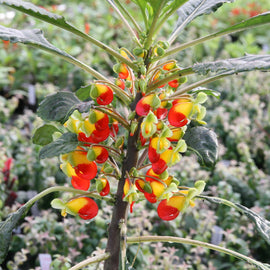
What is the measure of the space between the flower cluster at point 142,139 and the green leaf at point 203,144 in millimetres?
45

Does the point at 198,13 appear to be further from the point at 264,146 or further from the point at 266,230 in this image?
the point at 264,146

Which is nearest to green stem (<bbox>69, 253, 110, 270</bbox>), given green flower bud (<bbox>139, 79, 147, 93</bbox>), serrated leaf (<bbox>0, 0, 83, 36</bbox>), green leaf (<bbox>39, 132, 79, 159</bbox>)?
green leaf (<bbox>39, 132, 79, 159</bbox>)

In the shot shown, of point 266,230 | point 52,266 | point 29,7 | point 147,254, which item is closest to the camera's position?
point 29,7

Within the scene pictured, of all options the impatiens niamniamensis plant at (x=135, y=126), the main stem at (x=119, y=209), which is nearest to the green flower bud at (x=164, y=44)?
the impatiens niamniamensis plant at (x=135, y=126)

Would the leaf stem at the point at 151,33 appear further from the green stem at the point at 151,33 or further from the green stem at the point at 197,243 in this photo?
the green stem at the point at 197,243

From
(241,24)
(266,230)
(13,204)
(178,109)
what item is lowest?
(13,204)

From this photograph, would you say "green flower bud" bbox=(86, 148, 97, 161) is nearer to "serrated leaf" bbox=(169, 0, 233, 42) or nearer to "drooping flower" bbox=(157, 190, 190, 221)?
"drooping flower" bbox=(157, 190, 190, 221)

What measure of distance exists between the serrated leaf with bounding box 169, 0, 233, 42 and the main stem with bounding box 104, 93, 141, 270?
203 mm

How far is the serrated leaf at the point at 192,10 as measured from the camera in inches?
32.9

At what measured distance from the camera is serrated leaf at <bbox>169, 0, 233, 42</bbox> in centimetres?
84

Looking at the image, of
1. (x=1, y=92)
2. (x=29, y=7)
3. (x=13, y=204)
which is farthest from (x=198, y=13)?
(x=1, y=92)

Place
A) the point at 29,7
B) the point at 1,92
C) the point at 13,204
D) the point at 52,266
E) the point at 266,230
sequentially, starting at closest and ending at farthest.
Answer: the point at 29,7 → the point at 266,230 → the point at 52,266 → the point at 13,204 → the point at 1,92

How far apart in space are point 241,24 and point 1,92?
7.58ft

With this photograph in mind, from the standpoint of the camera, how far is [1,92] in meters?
2.72
